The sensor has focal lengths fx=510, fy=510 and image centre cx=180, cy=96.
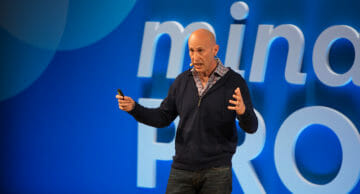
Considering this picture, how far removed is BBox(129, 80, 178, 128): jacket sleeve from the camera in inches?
116

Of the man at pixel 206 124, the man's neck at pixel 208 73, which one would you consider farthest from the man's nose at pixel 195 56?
the man's neck at pixel 208 73

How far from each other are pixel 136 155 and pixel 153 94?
63 cm

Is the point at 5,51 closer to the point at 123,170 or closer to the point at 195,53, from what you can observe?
the point at 123,170

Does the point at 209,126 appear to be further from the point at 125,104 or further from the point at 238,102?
the point at 125,104

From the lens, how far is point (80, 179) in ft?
17.1

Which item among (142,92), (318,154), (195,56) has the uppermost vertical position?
(195,56)

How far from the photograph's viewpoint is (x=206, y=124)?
2.79 m

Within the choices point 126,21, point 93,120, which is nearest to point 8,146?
point 93,120

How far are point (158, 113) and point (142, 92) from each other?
1906mm

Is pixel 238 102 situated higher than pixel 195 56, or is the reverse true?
pixel 195 56

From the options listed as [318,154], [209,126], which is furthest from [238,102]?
[318,154]

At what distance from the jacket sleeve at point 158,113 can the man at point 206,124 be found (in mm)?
31

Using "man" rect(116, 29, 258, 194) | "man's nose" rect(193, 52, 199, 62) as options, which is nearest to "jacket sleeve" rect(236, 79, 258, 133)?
"man" rect(116, 29, 258, 194)

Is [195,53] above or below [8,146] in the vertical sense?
above
